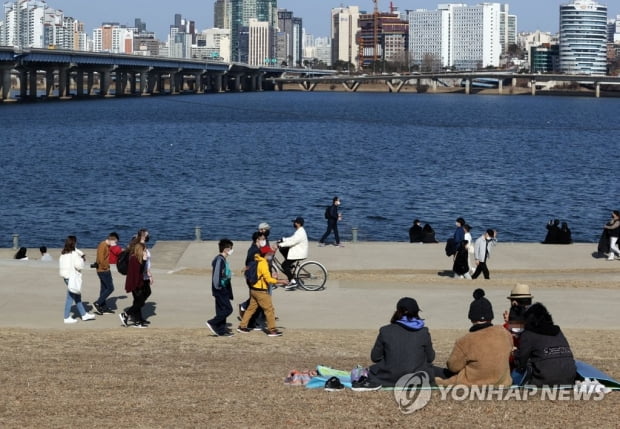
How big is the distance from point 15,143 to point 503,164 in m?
41.9

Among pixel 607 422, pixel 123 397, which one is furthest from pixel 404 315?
pixel 123 397

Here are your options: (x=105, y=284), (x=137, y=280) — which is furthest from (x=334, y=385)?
(x=105, y=284)

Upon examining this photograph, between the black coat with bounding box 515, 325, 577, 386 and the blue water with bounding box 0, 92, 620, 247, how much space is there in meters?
30.7

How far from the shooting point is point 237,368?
14516mm

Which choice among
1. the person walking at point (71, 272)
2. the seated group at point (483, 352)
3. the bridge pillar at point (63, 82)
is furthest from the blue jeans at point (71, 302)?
the bridge pillar at point (63, 82)

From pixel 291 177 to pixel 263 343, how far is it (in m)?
52.8

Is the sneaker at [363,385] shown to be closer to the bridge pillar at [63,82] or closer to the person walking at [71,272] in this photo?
the person walking at [71,272]

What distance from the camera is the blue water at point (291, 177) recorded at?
4869 centimetres

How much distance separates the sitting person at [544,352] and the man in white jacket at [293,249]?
9.78 meters

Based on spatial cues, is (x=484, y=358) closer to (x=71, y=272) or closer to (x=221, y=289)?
(x=221, y=289)

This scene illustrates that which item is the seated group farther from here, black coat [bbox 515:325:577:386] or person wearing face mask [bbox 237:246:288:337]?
person wearing face mask [bbox 237:246:288:337]

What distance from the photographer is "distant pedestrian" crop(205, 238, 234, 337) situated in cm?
1704

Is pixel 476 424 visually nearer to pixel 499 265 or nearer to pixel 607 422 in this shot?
pixel 607 422

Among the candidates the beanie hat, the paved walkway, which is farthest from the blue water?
the beanie hat
